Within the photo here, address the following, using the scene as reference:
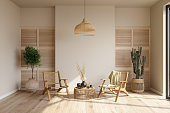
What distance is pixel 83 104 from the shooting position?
204 inches

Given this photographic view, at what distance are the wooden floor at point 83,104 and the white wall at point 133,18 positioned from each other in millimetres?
2762

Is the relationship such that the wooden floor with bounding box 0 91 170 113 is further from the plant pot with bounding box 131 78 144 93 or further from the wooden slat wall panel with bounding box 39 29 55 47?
the wooden slat wall panel with bounding box 39 29 55 47

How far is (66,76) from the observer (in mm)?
7113

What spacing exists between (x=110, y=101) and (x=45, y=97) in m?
2.00

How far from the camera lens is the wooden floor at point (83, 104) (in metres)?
4.60

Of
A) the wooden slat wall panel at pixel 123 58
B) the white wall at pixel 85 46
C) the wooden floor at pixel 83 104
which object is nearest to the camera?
the wooden floor at pixel 83 104

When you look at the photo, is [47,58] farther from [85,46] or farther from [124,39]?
[124,39]

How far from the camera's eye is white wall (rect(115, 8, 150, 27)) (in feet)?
24.1

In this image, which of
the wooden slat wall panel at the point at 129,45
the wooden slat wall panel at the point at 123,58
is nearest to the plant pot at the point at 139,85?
the wooden slat wall panel at the point at 129,45

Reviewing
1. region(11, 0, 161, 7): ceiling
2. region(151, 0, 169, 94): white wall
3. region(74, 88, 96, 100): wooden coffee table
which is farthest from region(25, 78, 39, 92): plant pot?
region(151, 0, 169, 94): white wall

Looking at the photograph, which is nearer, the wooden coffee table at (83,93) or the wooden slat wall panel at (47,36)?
the wooden coffee table at (83,93)

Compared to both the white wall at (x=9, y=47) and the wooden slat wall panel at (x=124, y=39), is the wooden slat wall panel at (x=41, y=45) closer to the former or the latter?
the white wall at (x=9, y=47)

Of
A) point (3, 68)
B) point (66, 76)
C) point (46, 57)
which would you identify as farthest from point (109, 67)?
point (3, 68)

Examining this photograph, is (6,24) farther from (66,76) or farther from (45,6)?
(66,76)
